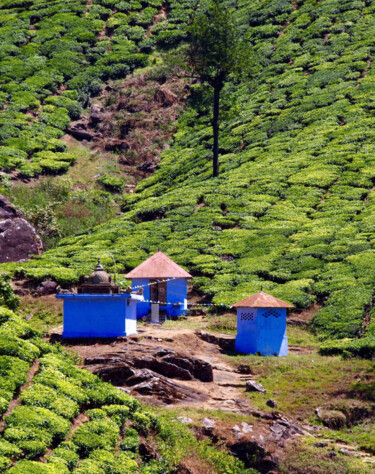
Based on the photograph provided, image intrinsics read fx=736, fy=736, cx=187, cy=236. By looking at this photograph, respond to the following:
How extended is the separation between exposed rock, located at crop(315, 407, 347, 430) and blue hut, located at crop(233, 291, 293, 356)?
7.31 m

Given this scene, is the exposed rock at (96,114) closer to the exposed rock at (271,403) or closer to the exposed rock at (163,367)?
the exposed rock at (163,367)

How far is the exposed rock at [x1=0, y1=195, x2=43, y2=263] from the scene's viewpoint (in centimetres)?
5194

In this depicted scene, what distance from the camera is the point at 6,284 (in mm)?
32344

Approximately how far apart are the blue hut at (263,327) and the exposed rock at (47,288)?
1375cm

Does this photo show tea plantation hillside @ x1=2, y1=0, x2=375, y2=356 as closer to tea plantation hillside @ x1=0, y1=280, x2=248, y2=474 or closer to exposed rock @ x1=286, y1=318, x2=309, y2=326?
exposed rock @ x1=286, y1=318, x2=309, y2=326

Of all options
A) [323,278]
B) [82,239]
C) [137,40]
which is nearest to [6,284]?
[323,278]

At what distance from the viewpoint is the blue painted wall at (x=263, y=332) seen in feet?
113

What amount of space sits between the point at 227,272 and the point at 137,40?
203ft

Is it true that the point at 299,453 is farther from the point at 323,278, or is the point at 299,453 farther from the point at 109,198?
the point at 109,198

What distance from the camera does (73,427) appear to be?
76.1 ft

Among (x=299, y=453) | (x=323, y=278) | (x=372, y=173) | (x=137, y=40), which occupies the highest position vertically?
(x=137, y=40)

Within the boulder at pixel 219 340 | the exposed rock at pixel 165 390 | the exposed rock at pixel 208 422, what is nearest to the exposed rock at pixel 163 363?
the exposed rock at pixel 165 390

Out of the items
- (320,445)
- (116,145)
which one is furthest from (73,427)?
(116,145)

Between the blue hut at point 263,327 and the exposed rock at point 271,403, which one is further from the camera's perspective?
the blue hut at point 263,327
